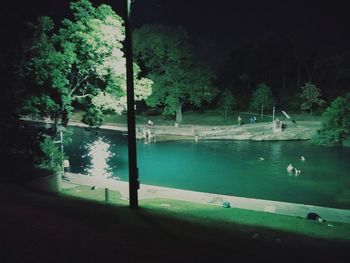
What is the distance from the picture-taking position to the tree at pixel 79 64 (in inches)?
853

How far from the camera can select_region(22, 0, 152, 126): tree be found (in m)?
21.7

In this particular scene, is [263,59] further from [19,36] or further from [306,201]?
[19,36]

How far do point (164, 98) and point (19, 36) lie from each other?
40.3 metres

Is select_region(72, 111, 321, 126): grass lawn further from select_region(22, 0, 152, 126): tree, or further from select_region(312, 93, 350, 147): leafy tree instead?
select_region(22, 0, 152, 126): tree

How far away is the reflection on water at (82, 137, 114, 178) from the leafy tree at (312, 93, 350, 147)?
19959mm

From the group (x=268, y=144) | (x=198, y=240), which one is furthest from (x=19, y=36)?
(x=268, y=144)

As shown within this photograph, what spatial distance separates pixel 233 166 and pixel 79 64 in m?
17.1

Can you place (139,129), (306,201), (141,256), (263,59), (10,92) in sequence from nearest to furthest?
(141,256) → (10,92) → (306,201) → (139,129) → (263,59)

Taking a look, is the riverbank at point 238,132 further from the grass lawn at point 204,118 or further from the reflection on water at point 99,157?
the reflection on water at point 99,157

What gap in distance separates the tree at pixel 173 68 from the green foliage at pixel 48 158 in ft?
113

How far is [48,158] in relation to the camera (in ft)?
77.8

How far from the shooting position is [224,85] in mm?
72000

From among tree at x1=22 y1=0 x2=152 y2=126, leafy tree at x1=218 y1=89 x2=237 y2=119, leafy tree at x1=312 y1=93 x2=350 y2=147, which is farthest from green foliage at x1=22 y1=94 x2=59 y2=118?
leafy tree at x1=218 y1=89 x2=237 y2=119

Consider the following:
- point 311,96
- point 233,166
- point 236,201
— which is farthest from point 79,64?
point 311,96
